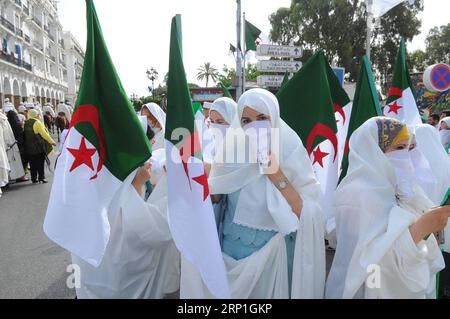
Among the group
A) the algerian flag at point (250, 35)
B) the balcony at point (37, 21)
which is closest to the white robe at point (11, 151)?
the algerian flag at point (250, 35)

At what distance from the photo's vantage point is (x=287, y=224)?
6.78 feet

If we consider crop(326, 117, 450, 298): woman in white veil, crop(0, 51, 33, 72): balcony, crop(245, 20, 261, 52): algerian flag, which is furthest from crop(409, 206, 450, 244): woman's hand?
crop(0, 51, 33, 72): balcony

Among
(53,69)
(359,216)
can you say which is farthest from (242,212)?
(53,69)

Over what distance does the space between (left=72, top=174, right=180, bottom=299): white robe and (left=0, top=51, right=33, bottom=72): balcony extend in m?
39.7

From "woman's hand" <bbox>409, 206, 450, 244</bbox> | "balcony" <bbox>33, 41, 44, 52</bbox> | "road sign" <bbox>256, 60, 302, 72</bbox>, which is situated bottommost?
"woman's hand" <bbox>409, 206, 450, 244</bbox>

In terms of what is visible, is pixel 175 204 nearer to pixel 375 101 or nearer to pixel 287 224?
pixel 287 224

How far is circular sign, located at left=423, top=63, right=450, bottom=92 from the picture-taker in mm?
6867

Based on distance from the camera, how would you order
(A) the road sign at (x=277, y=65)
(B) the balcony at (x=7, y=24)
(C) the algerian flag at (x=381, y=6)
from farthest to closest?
(B) the balcony at (x=7, y=24) → (A) the road sign at (x=277, y=65) → (C) the algerian flag at (x=381, y=6)

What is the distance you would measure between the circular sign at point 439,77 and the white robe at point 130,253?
6195 millimetres

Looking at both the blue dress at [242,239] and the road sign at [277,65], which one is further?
the road sign at [277,65]

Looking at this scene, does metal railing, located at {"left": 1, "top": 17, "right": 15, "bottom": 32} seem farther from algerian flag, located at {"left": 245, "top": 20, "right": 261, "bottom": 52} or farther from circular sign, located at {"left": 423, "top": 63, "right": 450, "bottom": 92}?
circular sign, located at {"left": 423, "top": 63, "right": 450, "bottom": 92}

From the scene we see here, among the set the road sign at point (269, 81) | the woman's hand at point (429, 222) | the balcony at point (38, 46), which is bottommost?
the woman's hand at point (429, 222)

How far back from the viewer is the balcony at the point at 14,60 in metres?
36.3

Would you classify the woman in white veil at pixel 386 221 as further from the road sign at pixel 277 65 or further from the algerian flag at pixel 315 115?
the road sign at pixel 277 65
